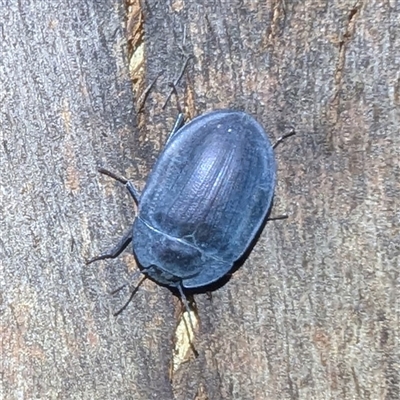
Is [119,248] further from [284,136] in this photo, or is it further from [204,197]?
[284,136]

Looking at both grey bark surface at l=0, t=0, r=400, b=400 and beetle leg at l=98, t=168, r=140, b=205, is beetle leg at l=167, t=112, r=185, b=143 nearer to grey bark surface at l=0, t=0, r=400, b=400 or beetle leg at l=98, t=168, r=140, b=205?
grey bark surface at l=0, t=0, r=400, b=400

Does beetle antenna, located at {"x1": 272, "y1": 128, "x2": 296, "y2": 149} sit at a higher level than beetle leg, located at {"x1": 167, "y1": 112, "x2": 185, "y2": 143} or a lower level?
lower

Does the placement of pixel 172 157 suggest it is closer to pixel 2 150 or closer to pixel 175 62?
pixel 175 62

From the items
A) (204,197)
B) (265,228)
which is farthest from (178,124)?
(265,228)

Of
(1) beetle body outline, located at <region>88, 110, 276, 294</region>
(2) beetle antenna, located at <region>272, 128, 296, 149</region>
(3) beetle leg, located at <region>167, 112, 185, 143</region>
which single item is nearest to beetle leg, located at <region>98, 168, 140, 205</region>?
(1) beetle body outline, located at <region>88, 110, 276, 294</region>

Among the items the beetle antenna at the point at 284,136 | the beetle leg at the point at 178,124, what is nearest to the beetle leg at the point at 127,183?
the beetle leg at the point at 178,124

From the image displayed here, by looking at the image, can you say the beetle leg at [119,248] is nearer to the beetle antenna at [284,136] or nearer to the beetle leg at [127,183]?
the beetle leg at [127,183]

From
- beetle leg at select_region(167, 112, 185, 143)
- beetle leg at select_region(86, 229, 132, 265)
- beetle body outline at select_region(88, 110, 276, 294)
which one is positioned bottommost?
beetle leg at select_region(86, 229, 132, 265)
